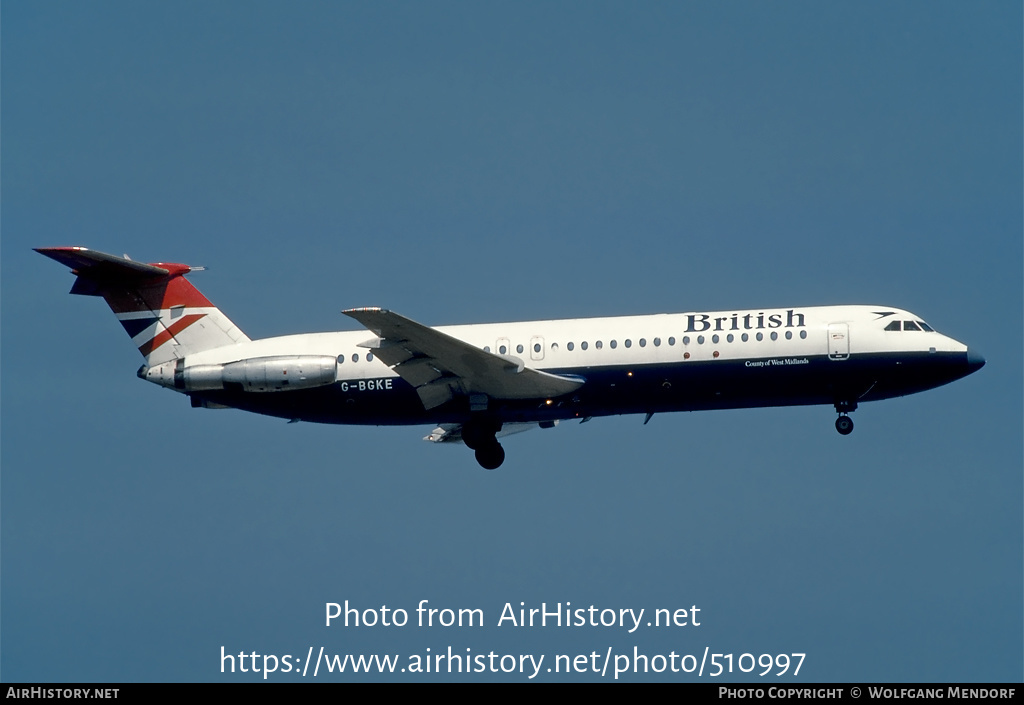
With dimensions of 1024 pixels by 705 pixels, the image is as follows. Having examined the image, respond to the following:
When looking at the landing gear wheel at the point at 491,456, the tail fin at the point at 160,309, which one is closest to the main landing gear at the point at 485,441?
the landing gear wheel at the point at 491,456

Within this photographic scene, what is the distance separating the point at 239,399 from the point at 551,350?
10133mm

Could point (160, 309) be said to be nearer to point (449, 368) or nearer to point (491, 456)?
point (449, 368)

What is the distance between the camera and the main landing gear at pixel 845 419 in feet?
165

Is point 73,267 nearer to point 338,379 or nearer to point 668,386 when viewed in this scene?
point 338,379

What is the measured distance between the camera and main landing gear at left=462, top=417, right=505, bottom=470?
52062 mm

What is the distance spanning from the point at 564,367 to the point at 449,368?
11.8ft

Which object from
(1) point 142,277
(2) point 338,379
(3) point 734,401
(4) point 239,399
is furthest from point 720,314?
(1) point 142,277

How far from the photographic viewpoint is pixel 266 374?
50438 mm

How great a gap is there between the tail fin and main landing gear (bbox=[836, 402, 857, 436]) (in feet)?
63.6

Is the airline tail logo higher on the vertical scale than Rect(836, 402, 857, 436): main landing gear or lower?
higher

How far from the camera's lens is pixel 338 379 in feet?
169

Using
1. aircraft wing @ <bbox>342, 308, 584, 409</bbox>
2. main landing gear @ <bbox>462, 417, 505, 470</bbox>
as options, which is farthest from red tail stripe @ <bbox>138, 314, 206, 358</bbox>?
main landing gear @ <bbox>462, 417, 505, 470</bbox>

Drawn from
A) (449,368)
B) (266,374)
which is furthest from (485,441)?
(266,374)

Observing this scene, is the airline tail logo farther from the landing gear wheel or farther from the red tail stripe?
the landing gear wheel
